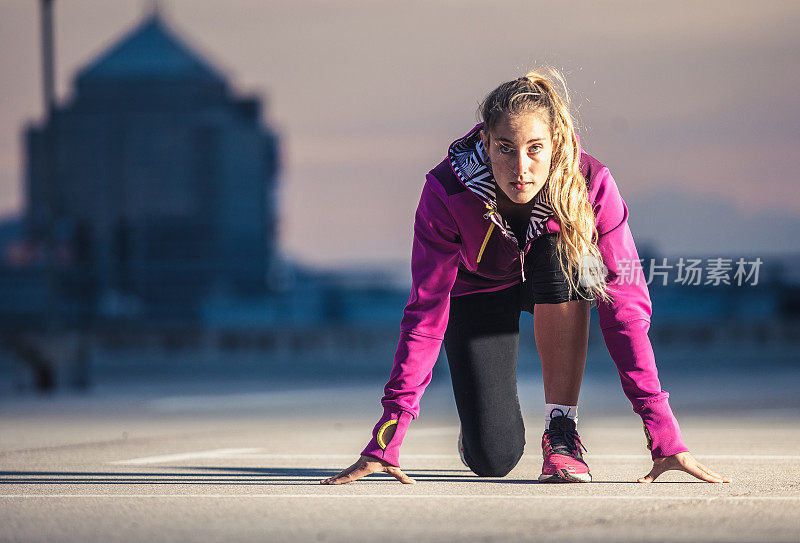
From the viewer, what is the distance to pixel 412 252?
17.0 feet

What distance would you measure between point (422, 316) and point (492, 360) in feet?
1.91

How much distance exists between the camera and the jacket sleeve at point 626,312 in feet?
16.5

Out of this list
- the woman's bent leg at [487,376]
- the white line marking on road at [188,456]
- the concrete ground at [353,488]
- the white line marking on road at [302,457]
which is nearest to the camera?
the concrete ground at [353,488]

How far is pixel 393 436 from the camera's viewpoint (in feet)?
16.4

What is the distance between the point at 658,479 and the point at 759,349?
920 inches

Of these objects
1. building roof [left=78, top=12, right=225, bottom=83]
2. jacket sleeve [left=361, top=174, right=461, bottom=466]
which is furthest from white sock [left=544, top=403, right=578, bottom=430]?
building roof [left=78, top=12, right=225, bottom=83]

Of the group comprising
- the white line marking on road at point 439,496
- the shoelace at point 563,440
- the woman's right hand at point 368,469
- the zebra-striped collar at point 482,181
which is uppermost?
the zebra-striped collar at point 482,181

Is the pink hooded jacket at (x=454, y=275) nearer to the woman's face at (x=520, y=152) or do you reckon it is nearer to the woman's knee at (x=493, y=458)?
the woman's face at (x=520, y=152)

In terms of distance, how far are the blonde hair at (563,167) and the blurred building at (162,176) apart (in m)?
152

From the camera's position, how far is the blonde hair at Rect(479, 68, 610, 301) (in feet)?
15.9

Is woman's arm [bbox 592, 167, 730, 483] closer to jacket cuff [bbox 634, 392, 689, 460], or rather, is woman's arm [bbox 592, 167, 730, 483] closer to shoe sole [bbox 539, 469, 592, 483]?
jacket cuff [bbox 634, 392, 689, 460]

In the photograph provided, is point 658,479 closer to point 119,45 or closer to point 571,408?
point 571,408

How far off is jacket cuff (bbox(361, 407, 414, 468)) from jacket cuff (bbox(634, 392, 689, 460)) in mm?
874

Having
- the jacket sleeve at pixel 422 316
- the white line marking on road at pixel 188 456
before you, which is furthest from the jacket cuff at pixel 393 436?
the white line marking on road at pixel 188 456
